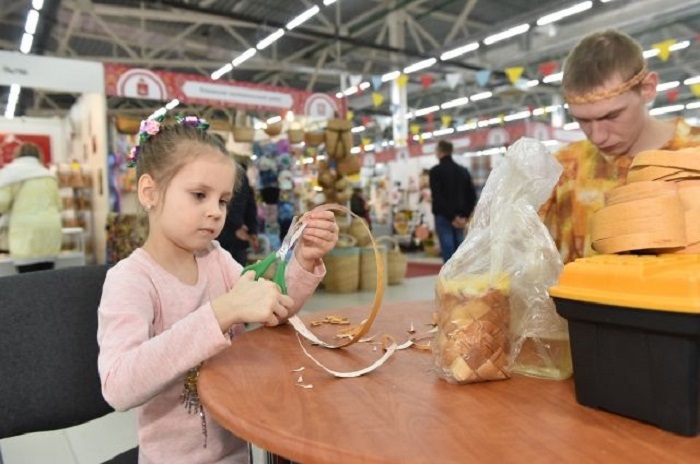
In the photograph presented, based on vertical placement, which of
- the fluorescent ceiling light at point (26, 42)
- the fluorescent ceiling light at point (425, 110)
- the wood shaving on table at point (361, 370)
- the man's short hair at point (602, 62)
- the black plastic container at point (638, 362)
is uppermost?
the fluorescent ceiling light at point (26, 42)

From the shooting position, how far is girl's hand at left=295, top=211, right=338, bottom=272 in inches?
50.1

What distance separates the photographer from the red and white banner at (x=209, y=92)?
21.3 ft

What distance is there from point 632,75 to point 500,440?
102 cm

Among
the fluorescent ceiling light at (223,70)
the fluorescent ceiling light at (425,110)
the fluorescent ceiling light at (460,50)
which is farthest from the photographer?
the fluorescent ceiling light at (425,110)

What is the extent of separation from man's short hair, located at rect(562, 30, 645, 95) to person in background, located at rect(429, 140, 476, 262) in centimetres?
475

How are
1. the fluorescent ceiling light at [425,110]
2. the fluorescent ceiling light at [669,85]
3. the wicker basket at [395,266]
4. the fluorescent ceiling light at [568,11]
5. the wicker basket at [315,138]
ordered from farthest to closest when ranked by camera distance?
the fluorescent ceiling light at [425,110] < the fluorescent ceiling light at [669,85] < the fluorescent ceiling light at [568,11] < the wicker basket at [395,266] < the wicker basket at [315,138]

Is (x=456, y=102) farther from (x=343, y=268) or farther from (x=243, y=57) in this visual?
(x=343, y=268)

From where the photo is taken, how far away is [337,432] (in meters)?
0.66

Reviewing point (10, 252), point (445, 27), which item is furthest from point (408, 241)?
point (10, 252)

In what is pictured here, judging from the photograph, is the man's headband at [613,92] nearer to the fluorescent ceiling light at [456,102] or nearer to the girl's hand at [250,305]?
the girl's hand at [250,305]

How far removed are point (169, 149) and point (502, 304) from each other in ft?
2.60

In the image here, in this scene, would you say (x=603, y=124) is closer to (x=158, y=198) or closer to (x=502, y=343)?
(x=502, y=343)

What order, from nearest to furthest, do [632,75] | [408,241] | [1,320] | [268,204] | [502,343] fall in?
[502,343] → [1,320] → [632,75] → [268,204] → [408,241]

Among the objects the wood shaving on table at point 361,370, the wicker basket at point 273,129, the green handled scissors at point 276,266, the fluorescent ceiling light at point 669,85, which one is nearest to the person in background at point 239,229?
the wicker basket at point 273,129
